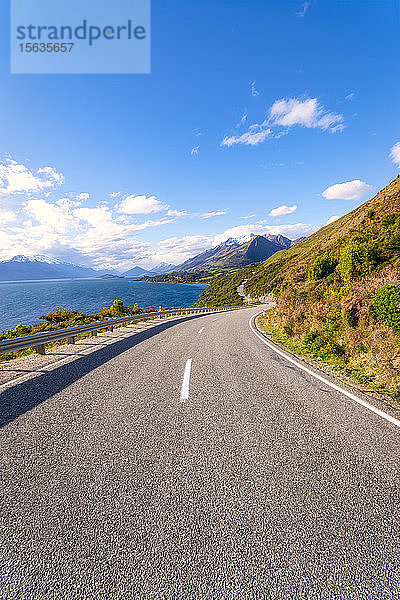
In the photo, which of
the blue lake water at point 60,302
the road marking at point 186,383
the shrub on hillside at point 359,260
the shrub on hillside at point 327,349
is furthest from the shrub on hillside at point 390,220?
the blue lake water at point 60,302

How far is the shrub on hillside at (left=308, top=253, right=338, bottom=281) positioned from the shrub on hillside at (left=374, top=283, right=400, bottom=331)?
23.5ft

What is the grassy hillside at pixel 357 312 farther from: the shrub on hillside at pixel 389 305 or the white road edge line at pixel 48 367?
the white road edge line at pixel 48 367

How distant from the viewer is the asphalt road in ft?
5.95

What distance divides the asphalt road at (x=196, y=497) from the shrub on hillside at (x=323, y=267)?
11.5 m

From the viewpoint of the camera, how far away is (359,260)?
11.4m

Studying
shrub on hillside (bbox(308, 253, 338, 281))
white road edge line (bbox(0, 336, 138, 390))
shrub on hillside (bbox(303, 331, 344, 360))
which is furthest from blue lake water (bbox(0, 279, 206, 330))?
shrub on hillside (bbox(303, 331, 344, 360))

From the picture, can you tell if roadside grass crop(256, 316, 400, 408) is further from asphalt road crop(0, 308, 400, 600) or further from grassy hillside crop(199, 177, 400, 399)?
asphalt road crop(0, 308, 400, 600)

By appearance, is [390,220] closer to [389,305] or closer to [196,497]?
[389,305]

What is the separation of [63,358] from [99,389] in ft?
11.2

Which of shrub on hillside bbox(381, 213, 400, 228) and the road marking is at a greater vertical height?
shrub on hillside bbox(381, 213, 400, 228)

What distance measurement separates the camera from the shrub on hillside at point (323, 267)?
Result: 15.0 m

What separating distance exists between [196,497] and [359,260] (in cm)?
1216

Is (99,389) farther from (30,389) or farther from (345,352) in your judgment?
(345,352)

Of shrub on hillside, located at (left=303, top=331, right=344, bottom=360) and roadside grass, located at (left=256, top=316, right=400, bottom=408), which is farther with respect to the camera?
shrub on hillside, located at (left=303, top=331, right=344, bottom=360)
